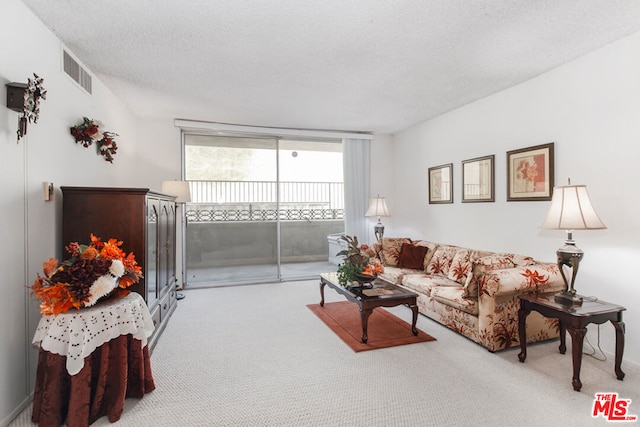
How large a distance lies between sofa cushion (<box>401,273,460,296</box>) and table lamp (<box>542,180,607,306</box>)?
51.0 inches

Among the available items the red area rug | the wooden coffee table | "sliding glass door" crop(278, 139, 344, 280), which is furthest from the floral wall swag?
"sliding glass door" crop(278, 139, 344, 280)

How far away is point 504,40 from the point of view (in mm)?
2680

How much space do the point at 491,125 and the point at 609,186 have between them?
1.52m

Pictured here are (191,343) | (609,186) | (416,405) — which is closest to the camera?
(416,405)

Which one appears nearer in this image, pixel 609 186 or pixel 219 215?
pixel 609 186

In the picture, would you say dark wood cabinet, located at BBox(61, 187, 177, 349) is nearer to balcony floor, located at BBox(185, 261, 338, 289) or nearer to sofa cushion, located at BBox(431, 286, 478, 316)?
balcony floor, located at BBox(185, 261, 338, 289)

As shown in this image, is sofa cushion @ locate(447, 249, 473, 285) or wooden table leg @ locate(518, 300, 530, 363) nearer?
wooden table leg @ locate(518, 300, 530, 363)

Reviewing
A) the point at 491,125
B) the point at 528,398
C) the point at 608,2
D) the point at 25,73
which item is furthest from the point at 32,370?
the point at 491,125

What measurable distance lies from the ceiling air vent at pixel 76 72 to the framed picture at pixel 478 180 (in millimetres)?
4429

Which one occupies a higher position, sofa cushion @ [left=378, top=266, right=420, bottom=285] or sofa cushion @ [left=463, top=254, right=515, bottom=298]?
sofa cushion @ [left=463, top=254, right=515, bottom=298]

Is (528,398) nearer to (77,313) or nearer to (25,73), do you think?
(77,313)

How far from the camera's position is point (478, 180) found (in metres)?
4.19

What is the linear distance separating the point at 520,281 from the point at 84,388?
3224 millimetres

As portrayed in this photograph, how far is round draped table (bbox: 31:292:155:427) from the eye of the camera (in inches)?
73.8
